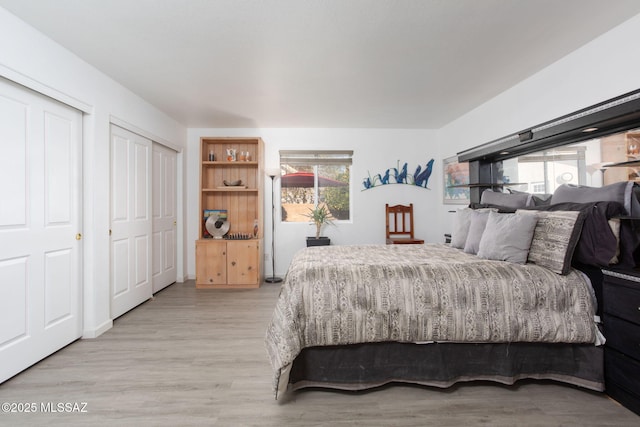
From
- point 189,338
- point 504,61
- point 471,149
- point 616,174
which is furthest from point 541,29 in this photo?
point 189,338

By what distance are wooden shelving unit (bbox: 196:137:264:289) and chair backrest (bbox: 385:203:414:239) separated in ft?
6.77

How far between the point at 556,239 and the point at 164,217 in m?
4.32

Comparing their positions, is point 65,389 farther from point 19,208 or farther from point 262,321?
point 262,321

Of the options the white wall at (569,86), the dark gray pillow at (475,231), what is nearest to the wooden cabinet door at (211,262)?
the dark gray pillow at (475,231)

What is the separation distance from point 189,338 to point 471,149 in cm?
376

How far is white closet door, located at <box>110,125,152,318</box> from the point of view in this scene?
9.82 feet

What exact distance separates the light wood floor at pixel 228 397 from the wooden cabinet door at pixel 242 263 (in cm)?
165

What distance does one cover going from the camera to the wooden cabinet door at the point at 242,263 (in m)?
4.09

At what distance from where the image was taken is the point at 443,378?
5.81ft

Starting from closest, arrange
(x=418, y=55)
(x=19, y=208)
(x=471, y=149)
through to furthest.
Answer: (x=19, y=208)
(x=418, y=55)
(x=471, y=149)

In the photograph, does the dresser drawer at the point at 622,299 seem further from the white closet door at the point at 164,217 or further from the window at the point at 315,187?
the white closet door at the point at 164,217

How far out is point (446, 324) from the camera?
1.74 meters

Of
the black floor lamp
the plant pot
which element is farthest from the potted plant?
the black floor lamp

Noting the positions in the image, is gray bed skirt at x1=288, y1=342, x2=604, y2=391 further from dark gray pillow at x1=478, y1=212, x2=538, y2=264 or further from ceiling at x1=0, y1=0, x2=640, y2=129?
ceiling at x1=0, y1=0, x2=640, y2=129
